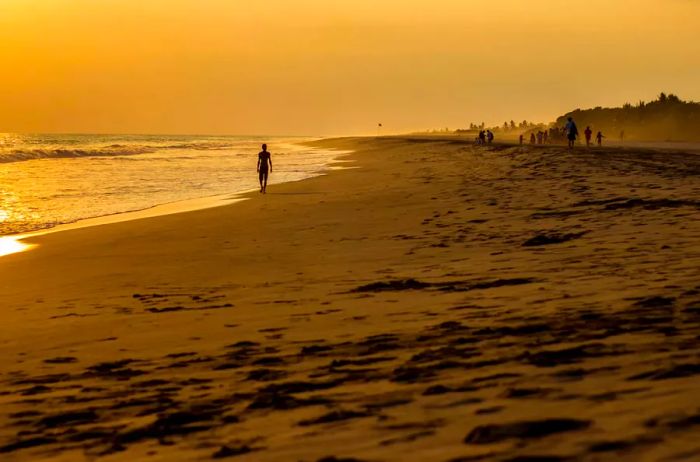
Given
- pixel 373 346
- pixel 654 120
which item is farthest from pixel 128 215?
pixel 654 120

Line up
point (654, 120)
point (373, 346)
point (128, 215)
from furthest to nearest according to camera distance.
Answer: point (654, 120) → point (128, 215) → point (373, 346)

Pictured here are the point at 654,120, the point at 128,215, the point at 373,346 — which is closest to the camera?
the point at 373,346

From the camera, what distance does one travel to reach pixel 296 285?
9727mm

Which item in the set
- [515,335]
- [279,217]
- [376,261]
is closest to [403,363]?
[515,335]

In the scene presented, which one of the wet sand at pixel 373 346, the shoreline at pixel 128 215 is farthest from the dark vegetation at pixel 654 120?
the wet sand at pixel 373 346

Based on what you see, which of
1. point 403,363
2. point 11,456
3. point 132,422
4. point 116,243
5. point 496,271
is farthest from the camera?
point 116,243

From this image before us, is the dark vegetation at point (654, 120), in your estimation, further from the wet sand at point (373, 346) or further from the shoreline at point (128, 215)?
the wet sand at point (373, 346)

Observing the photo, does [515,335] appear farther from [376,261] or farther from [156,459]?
[376,261]

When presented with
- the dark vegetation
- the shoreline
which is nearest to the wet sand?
the shoreline

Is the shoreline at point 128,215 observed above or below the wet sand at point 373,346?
below

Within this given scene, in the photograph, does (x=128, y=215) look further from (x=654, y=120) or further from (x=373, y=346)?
(x=654, y=120)

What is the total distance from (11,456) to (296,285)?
5241 millimetres

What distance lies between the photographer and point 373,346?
20.5ft

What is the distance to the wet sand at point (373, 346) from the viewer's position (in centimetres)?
417
